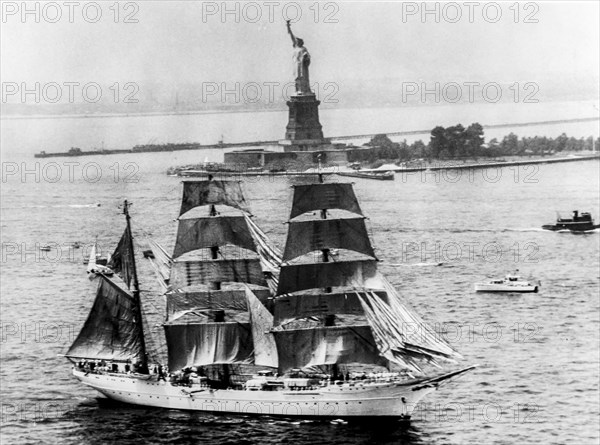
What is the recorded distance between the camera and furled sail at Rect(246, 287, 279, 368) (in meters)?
58.8

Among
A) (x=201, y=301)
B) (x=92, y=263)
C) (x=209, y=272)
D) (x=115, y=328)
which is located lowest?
(x=115, y=328)

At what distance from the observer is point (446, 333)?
69875 millimetres

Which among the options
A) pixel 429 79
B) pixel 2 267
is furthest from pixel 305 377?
pixel 429 79

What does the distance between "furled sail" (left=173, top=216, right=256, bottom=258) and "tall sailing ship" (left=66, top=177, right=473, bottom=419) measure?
1.9 inches

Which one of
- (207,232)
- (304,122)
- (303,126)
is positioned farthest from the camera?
(303,126)

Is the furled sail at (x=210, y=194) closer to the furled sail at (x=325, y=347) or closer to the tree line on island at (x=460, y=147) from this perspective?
the furled sail at (x=325, y=347)

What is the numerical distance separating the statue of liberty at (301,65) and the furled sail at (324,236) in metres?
78.1

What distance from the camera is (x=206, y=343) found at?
195 feet

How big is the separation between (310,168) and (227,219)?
82.6m

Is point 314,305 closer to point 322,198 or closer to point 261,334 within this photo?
point 261,334

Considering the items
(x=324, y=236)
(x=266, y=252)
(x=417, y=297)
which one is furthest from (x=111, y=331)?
(x=417, y=297)

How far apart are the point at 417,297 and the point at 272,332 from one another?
22.0m

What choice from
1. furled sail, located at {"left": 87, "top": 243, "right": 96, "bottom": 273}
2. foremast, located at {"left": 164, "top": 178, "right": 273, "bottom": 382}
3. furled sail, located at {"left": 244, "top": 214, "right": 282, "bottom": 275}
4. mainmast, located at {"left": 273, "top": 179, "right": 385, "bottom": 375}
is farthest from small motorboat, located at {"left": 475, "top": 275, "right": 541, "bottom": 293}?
furled sail, located at {"left": 87, "top": 243, "right": 96, "bottom": 273}

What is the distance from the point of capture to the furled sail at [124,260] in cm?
5944
